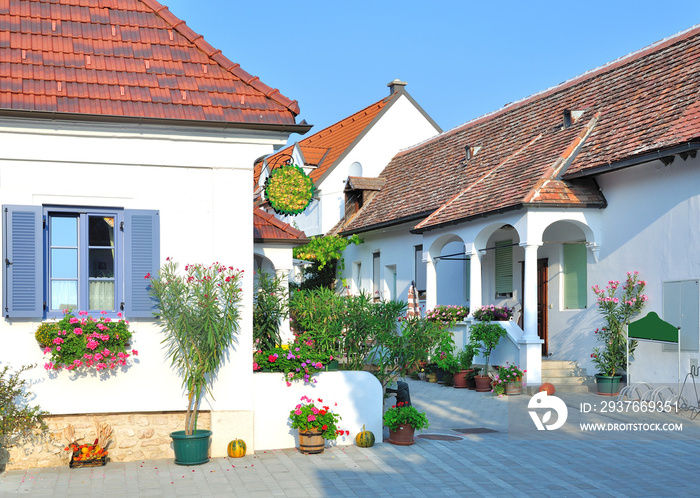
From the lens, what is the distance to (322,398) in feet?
33.2

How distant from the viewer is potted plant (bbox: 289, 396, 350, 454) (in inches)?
379

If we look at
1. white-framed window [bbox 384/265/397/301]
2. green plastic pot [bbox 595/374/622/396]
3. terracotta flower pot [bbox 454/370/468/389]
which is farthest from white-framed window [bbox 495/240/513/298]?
white-framed window [bbox 384/265/397/301]

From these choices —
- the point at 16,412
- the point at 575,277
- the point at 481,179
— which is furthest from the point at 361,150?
the point at 16,412

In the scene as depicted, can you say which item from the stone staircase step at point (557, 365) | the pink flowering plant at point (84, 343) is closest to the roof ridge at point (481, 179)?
the stone staircase step at point (557, 365)

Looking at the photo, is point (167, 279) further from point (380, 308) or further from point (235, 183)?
point (380, 308)

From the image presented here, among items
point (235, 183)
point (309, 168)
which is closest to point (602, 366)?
point (235, 183)

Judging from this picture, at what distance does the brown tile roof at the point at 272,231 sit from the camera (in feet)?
51.5

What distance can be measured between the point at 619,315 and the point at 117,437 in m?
9.98

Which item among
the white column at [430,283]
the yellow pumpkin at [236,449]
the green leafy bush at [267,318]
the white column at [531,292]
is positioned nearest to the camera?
the yellow pumpkin at [236,449]

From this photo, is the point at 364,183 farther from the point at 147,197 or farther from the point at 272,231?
the point at 147,197

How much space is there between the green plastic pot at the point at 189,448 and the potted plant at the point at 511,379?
8385 millimetres

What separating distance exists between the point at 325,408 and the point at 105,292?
3042 mm

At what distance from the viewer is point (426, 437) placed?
11180 mm

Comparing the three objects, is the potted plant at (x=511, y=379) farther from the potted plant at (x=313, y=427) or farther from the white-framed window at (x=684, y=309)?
the potted plant at (x=313, y=427)
